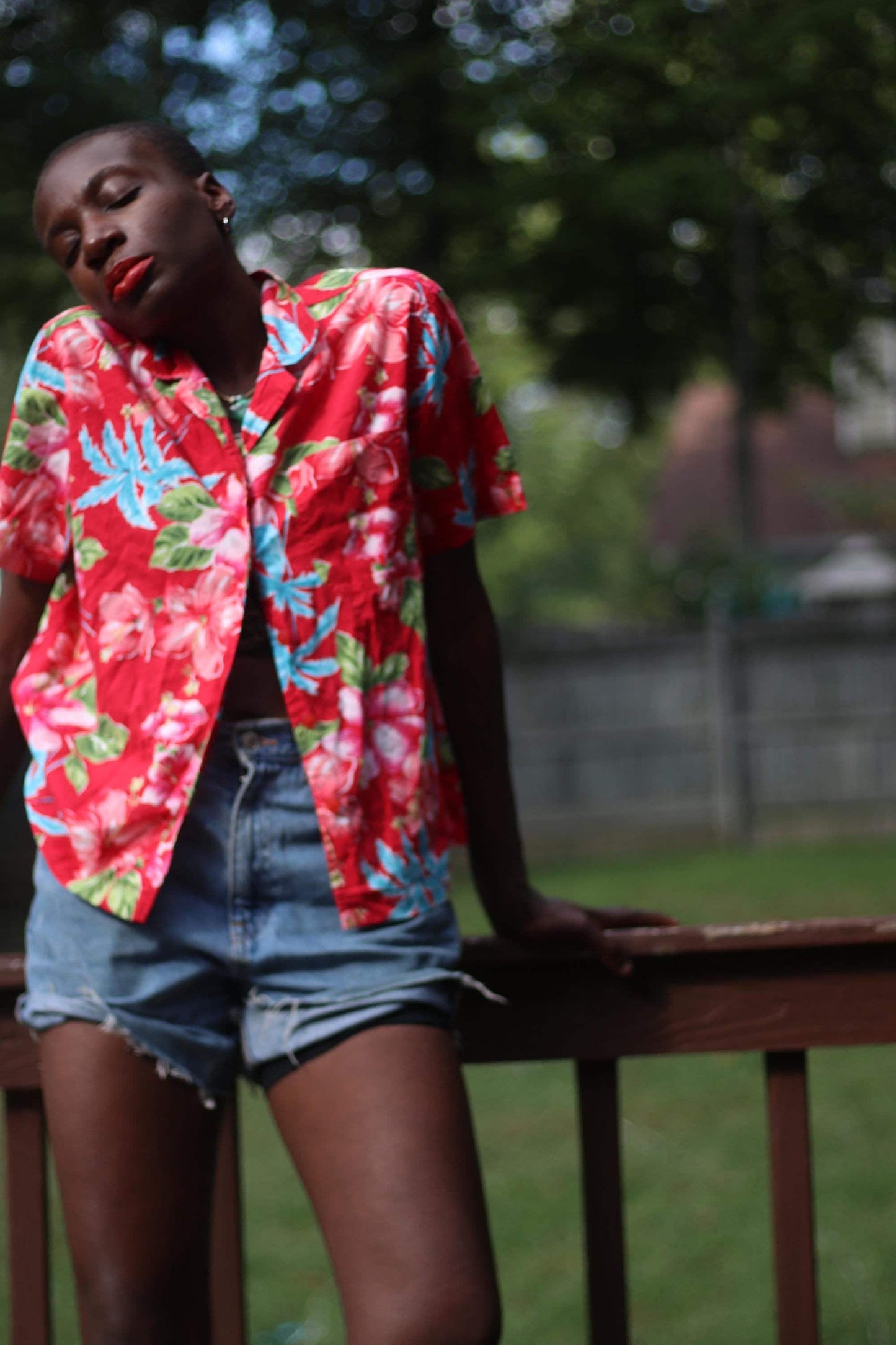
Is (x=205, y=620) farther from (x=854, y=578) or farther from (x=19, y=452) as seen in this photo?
(x=854, y=578)

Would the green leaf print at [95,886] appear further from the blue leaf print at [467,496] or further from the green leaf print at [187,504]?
the blue leaf print at [467,496]

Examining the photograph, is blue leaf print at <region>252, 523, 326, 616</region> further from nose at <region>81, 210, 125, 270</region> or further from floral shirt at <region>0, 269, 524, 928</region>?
nose at <region>81, 210, 125, 270</region>

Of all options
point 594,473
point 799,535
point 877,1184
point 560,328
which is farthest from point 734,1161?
point 594,473

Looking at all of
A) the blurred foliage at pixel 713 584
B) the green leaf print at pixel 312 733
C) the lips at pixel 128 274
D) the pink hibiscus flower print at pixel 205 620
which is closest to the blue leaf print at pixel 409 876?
the green leaf print at pixel 312 733

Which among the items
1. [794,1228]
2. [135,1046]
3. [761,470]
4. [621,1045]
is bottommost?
[761,470]

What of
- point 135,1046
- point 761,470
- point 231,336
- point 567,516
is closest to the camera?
point 135,1046

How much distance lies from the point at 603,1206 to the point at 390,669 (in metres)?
0.59

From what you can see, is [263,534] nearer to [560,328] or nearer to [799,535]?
[560,328]

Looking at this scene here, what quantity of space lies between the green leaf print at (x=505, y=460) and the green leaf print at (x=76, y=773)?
479mm

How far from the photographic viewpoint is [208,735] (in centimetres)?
122

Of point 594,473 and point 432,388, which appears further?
point 594,473

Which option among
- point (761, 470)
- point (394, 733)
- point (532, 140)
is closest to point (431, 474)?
point (394, 733)

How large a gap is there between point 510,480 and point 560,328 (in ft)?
36.5

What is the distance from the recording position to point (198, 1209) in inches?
49.0
